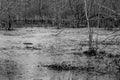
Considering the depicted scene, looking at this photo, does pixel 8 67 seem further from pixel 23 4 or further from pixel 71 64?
pixel 23 4

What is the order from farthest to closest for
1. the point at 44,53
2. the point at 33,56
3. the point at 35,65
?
the point at 44,53
the point at 33,56
the point at 35,65

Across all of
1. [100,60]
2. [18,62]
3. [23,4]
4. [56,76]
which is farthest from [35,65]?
[23,4]

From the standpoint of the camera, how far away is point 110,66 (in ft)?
34.3

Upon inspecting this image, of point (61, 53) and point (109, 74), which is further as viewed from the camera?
point (61, 53)

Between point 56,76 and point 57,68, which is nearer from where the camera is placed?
point 56,76

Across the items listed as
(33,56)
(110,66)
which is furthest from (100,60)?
(33,56)

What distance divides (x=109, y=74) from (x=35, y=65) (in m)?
3.07

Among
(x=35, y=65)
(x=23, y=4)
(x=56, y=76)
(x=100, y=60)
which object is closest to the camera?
(x=56, y=76)

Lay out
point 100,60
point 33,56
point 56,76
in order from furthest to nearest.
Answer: point 33,56, point 100,60, point 56,76

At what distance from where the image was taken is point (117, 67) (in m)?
10.0

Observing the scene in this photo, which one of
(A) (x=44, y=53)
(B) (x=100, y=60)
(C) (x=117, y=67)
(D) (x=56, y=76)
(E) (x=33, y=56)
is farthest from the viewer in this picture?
(A) (x=44, y=53)

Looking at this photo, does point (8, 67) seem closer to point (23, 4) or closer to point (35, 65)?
point (35, 65)

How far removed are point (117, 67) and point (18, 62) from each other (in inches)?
157

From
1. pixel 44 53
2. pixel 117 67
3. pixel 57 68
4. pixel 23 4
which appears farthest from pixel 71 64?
pixel 23 4
